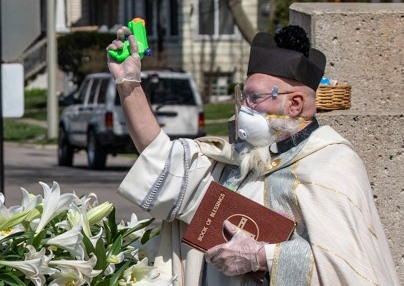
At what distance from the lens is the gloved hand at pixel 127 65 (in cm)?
404

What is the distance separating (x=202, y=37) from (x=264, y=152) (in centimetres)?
4060

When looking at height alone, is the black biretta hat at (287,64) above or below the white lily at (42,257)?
above

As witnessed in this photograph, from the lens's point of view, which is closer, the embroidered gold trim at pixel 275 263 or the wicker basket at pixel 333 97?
the embroidered gold trim at pixel 275 263

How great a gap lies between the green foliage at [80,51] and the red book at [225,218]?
36650 millimetres

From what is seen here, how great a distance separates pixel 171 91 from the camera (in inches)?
967

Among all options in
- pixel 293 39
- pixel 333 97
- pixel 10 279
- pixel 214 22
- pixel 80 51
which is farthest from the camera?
pixel 214 22

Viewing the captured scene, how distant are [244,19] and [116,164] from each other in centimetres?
621

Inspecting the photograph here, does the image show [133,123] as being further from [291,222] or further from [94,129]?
[94,129]

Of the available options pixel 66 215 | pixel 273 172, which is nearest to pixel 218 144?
pixel 273 172

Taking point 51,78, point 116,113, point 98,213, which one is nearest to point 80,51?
point 51,78

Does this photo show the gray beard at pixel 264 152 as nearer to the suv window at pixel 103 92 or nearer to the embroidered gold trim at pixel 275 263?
the embroidered gold trim at pixel 275 263

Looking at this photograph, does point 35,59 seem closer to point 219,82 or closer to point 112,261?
point 219,82

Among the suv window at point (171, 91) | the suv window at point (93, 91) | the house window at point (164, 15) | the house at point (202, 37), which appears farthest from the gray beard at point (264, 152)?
the house window at point (164, 15)

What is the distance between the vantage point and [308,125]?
4133 mm
